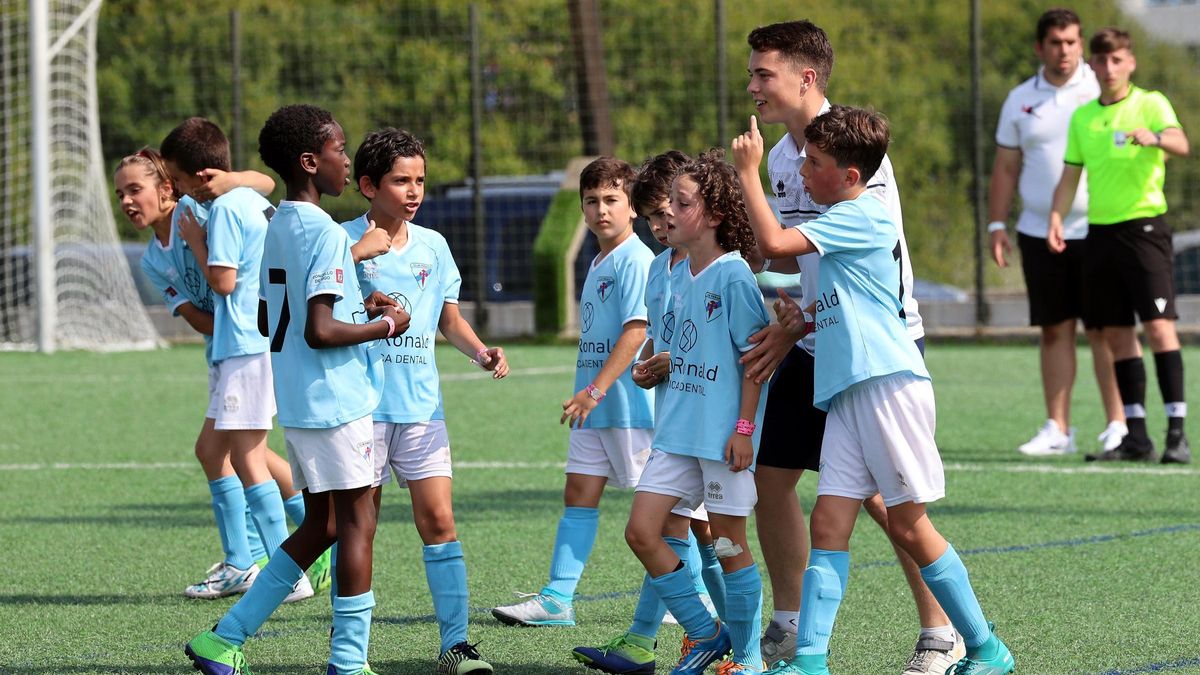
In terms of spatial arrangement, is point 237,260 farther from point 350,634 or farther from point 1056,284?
point 1056,284

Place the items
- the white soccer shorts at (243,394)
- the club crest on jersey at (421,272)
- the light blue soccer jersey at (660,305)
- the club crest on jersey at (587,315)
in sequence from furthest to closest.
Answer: the white soccer shorts at (243,394) < the club crest on jersey at (587,315) < the club crest on jersey at (421,272) < the light blue soccer jersey at (660,305)

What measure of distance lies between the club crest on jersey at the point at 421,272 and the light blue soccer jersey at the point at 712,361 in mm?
853

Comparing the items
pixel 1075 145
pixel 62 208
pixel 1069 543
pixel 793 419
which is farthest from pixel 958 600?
pixel 62 208

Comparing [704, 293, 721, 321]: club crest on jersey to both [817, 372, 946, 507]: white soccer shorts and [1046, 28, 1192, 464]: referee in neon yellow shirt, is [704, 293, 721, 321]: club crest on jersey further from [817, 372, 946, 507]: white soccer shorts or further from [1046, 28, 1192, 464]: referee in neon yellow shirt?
[1046, 28, 1192, 464]: referee in neon yellow shirt

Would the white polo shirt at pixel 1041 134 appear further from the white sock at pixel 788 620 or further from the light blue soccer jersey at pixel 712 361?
the light blue soccer jersey at pixel 712 361

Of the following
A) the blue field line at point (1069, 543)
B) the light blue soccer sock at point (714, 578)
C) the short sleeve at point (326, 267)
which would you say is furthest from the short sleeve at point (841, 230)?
the blue field line at point (1069, 543)

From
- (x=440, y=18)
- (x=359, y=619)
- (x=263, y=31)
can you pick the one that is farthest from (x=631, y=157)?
(x=359, y=619)

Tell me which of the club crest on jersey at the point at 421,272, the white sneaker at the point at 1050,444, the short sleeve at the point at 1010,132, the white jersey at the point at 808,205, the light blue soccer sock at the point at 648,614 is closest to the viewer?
the white jersey at the point at 808,205

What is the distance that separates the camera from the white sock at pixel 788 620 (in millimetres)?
4441

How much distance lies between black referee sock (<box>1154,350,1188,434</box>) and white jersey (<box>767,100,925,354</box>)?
4183 millimetres

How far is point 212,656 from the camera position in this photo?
13.5ft

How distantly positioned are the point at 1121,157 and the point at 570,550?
4384mm

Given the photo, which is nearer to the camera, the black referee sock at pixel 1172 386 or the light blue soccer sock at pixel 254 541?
the light blue soccer sock at pixel 254 541

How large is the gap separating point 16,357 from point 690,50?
27.2ft
